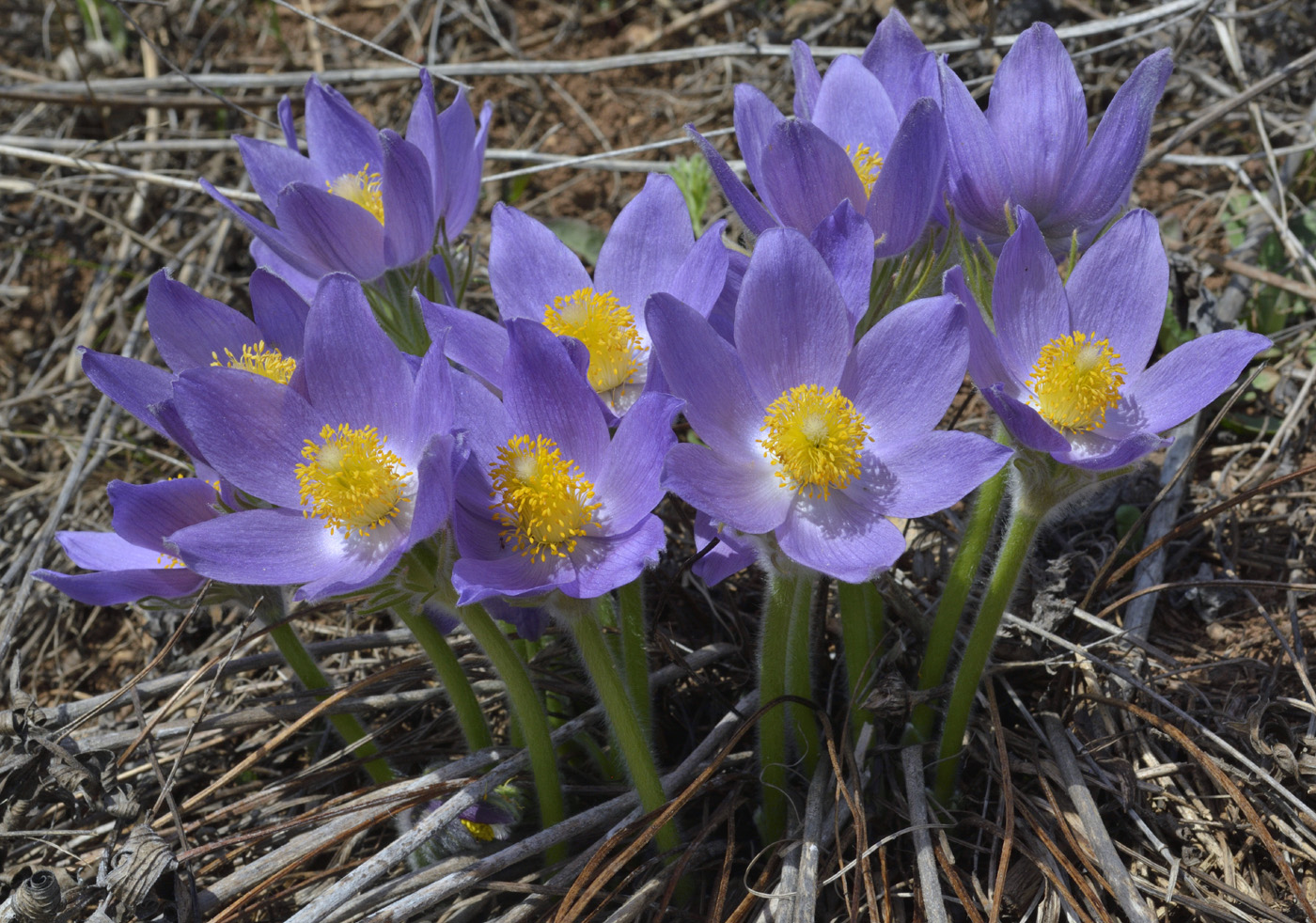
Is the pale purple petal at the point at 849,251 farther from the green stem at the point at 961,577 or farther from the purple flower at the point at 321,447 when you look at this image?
the purple flower at the point at 321,447

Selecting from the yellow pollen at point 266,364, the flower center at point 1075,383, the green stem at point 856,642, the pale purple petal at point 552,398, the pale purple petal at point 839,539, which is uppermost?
the yellow pollen at point 266,364

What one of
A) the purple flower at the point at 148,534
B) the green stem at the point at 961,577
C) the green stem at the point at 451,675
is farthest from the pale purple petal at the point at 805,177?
the purple flower at the point at 148,534

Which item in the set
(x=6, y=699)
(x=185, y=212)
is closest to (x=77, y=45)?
(x=185, y=212)

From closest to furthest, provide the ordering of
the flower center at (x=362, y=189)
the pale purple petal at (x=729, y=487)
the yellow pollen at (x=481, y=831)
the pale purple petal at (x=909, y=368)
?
the pale purple petal at (x=729, y=487), the pale purple petal at (x=909, y=368), the yellow pollen at (x=481, y=831), the flower center at (x=362, y=189)

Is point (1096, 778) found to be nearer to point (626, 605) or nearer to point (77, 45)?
point (626, 605)

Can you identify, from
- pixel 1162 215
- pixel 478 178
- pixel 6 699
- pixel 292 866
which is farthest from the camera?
pixel 1162 215

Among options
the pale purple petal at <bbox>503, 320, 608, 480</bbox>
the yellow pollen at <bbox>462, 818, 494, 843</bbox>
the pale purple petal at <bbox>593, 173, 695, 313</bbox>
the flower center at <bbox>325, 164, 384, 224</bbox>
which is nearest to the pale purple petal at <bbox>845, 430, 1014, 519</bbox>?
the pale purple petal at <bbox>503, 320, 608, 480</bbox>

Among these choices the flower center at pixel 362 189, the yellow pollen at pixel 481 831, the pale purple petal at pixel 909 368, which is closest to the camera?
the pale purple petal at pixel 909 368
